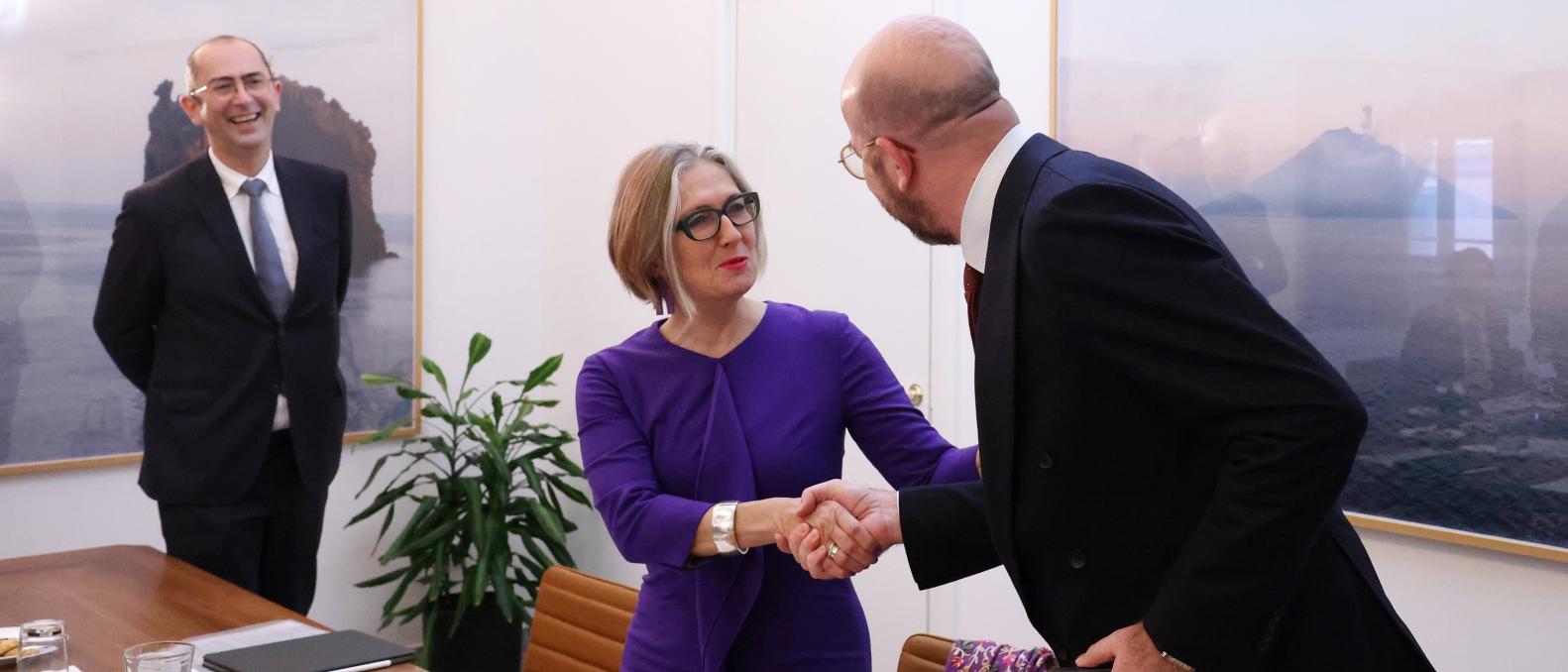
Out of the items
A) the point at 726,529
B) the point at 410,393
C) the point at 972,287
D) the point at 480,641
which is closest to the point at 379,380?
the point at 410,393

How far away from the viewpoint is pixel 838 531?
2025 millimetres

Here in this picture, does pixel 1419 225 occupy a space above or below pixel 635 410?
above

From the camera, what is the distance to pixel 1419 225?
9.40 feet

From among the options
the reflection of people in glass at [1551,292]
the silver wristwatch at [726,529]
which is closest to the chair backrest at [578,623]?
the silver wristwatch at [726,529]

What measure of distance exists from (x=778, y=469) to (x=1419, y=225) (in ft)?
5.14

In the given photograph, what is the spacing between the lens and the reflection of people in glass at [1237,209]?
314 cm

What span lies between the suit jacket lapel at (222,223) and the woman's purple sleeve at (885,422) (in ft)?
5.16

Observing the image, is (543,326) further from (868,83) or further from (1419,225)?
(868,83)

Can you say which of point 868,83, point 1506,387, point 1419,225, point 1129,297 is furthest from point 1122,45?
point 1129,297

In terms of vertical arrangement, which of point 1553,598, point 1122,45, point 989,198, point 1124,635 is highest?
point 1122,45

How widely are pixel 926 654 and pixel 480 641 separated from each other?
2.79m

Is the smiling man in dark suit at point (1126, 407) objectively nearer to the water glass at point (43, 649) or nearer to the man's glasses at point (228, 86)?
the water glass at point (43, 649)

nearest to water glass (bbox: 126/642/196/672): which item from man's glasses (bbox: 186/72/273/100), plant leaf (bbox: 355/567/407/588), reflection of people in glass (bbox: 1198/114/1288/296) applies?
man's glasses (bbox: 186/72/273/100)

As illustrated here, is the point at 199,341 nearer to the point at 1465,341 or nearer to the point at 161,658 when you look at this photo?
the point at 161,658
